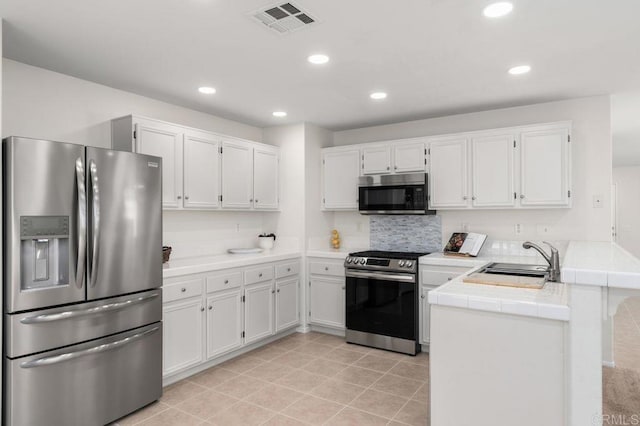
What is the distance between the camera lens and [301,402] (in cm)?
293

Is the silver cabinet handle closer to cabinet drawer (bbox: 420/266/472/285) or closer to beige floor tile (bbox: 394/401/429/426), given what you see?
beige floor tile (bbox: 394/401/429/426)

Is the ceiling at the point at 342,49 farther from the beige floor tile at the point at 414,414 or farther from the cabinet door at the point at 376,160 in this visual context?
the beige floor tile at the point at 414,414

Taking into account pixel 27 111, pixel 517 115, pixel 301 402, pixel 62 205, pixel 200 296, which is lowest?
pixel 301 402

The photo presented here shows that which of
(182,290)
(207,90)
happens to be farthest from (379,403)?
(207,90)

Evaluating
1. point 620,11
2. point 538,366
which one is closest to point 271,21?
point 620,11

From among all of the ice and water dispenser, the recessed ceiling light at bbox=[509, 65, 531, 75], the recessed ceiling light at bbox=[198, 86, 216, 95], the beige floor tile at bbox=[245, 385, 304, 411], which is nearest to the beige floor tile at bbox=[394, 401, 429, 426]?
the beige floor tile at bbox=[245, 385, 304, 411]

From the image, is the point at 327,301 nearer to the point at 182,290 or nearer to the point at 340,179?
the point at 340,179

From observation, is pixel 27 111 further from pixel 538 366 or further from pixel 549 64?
pixel 549 64

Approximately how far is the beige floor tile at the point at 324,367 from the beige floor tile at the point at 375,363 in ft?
0.60

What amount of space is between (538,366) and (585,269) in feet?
1.58

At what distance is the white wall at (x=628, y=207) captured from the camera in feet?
28.6

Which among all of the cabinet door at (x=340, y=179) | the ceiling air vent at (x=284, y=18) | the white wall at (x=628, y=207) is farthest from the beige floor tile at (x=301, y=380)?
the white wall at (x=628, y=207)

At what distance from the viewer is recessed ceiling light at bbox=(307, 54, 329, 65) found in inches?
109

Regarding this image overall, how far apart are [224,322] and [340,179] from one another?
2.14 m
